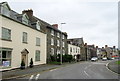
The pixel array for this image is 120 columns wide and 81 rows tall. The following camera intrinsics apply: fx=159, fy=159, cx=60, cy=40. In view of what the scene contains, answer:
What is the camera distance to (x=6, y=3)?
22.1 m

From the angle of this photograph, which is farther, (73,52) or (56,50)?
(73,52)

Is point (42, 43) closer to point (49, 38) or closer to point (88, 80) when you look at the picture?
point (49, 38)

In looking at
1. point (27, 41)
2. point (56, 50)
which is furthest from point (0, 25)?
point (56, 50)

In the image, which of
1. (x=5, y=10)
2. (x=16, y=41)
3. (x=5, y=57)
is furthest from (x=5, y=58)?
(x=5, y=10)

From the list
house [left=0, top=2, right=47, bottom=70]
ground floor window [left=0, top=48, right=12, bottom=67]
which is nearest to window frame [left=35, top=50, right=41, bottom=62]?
house [left=0, top=2, right=47, bottom=70]

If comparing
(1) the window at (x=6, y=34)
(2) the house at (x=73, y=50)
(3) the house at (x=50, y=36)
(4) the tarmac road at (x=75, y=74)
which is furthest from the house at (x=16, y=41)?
(2) the house at (x=73, y=50)

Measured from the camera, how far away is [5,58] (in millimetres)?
20781

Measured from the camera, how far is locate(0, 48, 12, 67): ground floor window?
65.6 feet

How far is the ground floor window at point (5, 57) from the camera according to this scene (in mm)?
20000

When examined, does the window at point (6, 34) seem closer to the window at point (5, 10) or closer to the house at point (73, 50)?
the window at point (5, 10)

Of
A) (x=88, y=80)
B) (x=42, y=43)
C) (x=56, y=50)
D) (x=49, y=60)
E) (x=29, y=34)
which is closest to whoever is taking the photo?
(x=88, y=80)

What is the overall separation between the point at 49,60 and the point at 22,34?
1333cm

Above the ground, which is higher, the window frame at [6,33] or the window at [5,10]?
the window at [5,10]

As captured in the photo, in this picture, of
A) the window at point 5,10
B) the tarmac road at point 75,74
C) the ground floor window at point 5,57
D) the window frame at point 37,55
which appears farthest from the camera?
the window frame at point 37,55
